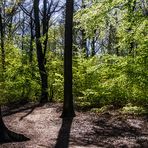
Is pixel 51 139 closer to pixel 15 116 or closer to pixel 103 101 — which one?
pixel 15 116

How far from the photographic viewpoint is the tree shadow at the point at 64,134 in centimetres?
1117

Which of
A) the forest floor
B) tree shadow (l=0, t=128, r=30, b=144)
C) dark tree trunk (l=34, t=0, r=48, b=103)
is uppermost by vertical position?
dark tree trunk (l=34, t=0, r=48, b=103)

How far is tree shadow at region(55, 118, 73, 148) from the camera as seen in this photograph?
11.2 m

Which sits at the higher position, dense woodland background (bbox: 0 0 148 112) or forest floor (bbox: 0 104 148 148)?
dense woodland background (bbox: 0 0 148 112)

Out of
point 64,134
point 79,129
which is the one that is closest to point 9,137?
point 64,134

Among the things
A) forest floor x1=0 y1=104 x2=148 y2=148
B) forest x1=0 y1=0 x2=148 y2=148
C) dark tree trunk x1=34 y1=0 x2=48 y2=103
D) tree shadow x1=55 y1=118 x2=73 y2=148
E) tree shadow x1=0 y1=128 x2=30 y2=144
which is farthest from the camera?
dark tree trunk x1=34 y1=0 x2=48 y2=103

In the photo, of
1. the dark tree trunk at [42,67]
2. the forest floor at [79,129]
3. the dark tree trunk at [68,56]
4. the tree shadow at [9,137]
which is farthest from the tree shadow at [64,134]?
the dark tree trunk at [42,67]

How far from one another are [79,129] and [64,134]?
1.07 meters

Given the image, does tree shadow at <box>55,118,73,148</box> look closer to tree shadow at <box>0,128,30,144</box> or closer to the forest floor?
the forest floor

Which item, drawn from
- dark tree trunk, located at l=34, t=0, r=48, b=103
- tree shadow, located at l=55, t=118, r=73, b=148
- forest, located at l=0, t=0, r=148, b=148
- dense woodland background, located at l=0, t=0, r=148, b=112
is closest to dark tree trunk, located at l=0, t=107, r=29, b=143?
forest, located at l=0, t=0, r=148, b=148

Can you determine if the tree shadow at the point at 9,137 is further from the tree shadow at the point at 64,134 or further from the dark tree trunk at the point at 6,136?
the tree shadow at the point at 64,134

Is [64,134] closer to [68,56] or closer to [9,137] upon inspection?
[9,137]

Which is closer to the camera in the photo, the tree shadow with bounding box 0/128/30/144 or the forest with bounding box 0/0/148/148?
the tree shadow with bounding box 0/128/30/144

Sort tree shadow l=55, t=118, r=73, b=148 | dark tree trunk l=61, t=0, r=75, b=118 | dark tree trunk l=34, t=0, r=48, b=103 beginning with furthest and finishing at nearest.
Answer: dark tree trunk l=34, t=0, r=48, b=103
dark tree trunk l=61, t=0, r=75, b=118
tree shadow l=55, t=118, r=73, b=148
